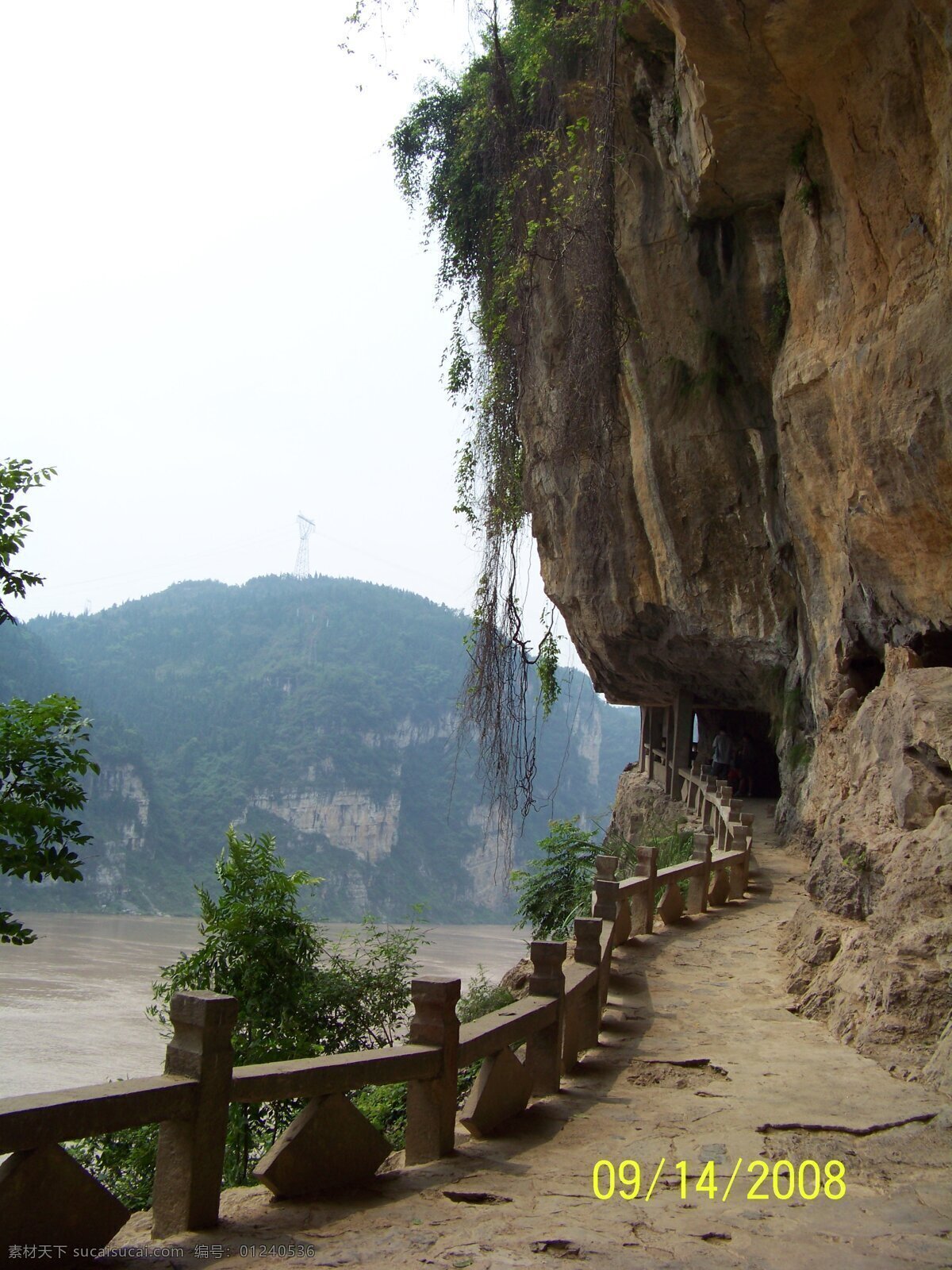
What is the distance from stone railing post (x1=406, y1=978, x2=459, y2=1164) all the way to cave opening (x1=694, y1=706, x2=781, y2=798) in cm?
1790

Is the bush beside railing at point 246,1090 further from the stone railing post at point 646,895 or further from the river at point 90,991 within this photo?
the river at point 90,991

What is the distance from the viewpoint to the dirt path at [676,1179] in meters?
3.35

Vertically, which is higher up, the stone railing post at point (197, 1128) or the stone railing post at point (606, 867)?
the stone railing post at point (606, 867)

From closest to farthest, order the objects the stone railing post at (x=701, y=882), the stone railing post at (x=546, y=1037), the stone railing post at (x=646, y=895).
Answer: the stone railing post at (x=546, y=1037) < the stone railing post at (x=646, y=895) < the stone railing post at (x=701, y=882)

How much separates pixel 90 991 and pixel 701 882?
2350cm

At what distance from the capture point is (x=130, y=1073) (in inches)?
764

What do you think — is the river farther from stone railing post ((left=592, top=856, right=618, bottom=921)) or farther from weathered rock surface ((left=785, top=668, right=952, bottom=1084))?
weathered rock surface ((left=785, top=668, right=952, bottom=1084))

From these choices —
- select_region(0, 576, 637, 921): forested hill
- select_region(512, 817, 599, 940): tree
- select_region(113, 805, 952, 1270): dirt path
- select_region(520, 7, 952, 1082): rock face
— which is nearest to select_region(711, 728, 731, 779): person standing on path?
select_region(520, 7, 952, 1082): rock face

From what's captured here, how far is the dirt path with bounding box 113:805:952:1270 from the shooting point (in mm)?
3346

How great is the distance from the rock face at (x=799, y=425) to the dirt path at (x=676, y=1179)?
0.70 meters

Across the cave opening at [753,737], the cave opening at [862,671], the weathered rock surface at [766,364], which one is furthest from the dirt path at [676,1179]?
the cave opening at [753,737]

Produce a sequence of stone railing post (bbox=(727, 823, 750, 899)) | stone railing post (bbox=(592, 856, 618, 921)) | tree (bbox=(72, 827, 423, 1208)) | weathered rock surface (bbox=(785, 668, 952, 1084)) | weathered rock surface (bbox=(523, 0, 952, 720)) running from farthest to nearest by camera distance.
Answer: stone railing post (bbox=(727, 823, 750, 899))
tree (bbox=(72, 827, 423, 1208))
stone railing post (bbox=(592, 856, 618, 921))
weathered rock surface (bbox=(523, 0, 952, 720))
weathered rock surface (bbox=(785, 668, 952, 1084))

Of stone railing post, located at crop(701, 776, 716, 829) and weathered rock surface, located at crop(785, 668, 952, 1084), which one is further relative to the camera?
stone railing post, located at crop(701, 776, 716, 829)
